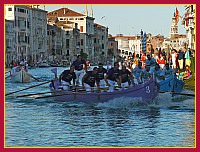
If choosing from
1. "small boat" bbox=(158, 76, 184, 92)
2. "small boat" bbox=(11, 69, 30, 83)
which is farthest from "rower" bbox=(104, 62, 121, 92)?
"small boat" bbox=(11, 69, 30, 83)

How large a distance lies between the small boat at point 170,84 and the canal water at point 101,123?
9.1 inches

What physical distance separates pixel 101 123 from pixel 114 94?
3.42 metres

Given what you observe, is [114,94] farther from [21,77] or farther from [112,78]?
[21,77]

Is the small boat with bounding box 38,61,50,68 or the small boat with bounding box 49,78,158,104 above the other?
the small boat with bounding box 38,61,50,68

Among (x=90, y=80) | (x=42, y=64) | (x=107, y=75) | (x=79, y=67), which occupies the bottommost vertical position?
(x=90, y=80)

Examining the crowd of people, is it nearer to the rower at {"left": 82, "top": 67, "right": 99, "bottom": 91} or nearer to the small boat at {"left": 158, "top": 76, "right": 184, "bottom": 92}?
the rower at {"left": 82, "top": 67, "right": 99, "bottom": 91}

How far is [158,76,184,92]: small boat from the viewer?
18.3 metres

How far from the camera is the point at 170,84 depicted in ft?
60.6

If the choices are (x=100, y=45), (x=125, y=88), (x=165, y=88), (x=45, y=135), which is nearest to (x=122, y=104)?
(x=125, y=88)

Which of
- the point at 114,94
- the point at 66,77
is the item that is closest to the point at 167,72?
the point at 114,94

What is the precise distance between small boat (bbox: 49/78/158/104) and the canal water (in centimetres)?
15

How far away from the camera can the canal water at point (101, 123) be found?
11.5m

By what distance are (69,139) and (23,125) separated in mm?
2297

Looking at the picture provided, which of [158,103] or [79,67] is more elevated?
[79,67]
